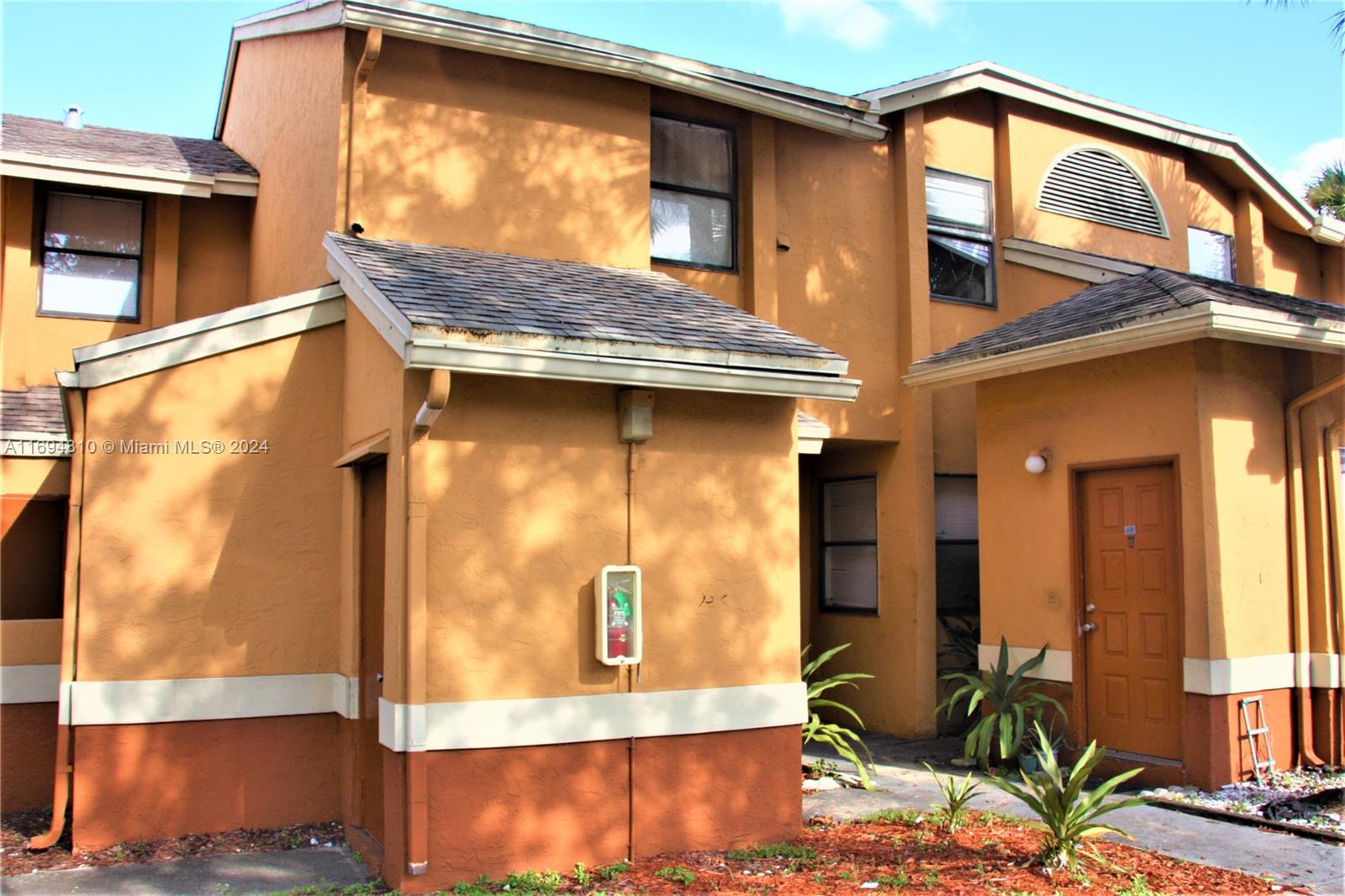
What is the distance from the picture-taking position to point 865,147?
11359 millimetres

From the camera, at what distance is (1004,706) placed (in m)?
9.35

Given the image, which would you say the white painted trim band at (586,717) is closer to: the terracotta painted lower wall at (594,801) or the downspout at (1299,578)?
the terracotta painted lower wall at (594,801)

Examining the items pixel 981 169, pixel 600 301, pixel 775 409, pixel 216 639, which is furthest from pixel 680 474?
pixel 981 169

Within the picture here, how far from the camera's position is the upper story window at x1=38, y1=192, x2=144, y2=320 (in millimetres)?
10125

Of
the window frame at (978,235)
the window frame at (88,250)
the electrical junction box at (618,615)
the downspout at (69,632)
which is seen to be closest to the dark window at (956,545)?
the window frame at (978,235)

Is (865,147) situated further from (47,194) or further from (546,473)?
(47,194)

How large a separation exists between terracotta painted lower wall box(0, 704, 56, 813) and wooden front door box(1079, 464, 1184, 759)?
26.9ft

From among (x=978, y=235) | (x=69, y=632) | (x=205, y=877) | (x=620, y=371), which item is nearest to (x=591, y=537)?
(x=620, y=371)

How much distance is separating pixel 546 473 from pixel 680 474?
3.00 ft

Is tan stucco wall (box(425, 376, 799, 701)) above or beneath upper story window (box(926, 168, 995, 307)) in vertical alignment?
beneath

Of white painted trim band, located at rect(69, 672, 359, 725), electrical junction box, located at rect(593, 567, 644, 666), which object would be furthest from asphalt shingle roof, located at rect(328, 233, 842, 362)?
white painted trim band, located at rect(69, 672, 359, 725)

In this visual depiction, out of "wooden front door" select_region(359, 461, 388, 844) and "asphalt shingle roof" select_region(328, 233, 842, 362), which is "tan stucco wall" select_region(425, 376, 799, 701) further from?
"wooden front door" select_region(359, 461, 388, 844)

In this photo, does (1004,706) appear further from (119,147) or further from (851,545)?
(119,147)

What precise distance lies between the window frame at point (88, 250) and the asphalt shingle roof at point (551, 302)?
3.51 metres
